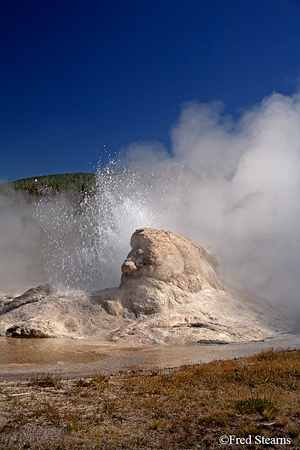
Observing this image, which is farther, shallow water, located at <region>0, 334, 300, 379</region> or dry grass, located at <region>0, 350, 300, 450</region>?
shallow water, located at <region>0, 334, 300, 379</region>

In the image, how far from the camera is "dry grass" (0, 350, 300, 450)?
13.0 ft

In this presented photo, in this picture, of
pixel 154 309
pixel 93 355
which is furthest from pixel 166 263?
pixel 93 355

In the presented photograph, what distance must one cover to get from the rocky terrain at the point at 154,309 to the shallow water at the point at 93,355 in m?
0.73

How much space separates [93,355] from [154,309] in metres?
3.93

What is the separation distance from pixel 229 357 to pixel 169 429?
5.43 meters

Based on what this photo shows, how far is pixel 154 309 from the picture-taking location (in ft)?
43.9

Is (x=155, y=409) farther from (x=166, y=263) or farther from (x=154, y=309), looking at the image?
(x=166, y=263)

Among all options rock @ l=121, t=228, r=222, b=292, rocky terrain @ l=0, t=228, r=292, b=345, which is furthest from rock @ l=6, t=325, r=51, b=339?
rock @ l=121, t=228, r=222, b=292

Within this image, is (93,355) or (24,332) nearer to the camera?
(93,355)

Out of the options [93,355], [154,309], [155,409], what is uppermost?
[154,309]

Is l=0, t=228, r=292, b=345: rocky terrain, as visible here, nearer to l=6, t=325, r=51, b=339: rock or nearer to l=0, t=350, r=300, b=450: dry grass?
l=6, t=325, r=51, b=339: rock

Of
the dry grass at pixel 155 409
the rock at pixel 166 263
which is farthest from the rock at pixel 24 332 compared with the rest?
the dry grass at pixel 155 409

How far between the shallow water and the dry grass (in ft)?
4.52

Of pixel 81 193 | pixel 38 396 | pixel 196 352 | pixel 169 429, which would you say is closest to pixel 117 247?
pixel 196 352
